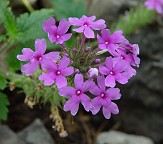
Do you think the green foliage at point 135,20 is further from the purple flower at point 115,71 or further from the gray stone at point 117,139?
the purple flower at point 115,71

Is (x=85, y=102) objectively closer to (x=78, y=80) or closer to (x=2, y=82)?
(x=78, y=80)

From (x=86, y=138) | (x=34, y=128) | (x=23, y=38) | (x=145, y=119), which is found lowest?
(x=145, y=119)

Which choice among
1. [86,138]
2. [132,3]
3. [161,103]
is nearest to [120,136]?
[86,138]

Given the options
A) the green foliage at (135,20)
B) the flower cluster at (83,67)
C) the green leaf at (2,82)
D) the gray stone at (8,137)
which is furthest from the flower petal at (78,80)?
the green foliage at (135,20)

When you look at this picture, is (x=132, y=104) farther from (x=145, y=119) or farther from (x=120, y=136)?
(x=120, y=136)

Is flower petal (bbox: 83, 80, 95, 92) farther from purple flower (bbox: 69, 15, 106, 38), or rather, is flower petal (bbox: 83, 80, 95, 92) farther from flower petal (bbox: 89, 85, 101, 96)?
purple flower (bbox: 69, 15, 106, 38)

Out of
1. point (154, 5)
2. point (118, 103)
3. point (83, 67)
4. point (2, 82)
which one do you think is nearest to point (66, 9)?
point (154, 5)

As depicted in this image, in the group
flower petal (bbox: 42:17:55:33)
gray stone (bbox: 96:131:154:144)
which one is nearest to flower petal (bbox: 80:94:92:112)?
flower petal (bbox: 42:17:55:33)
